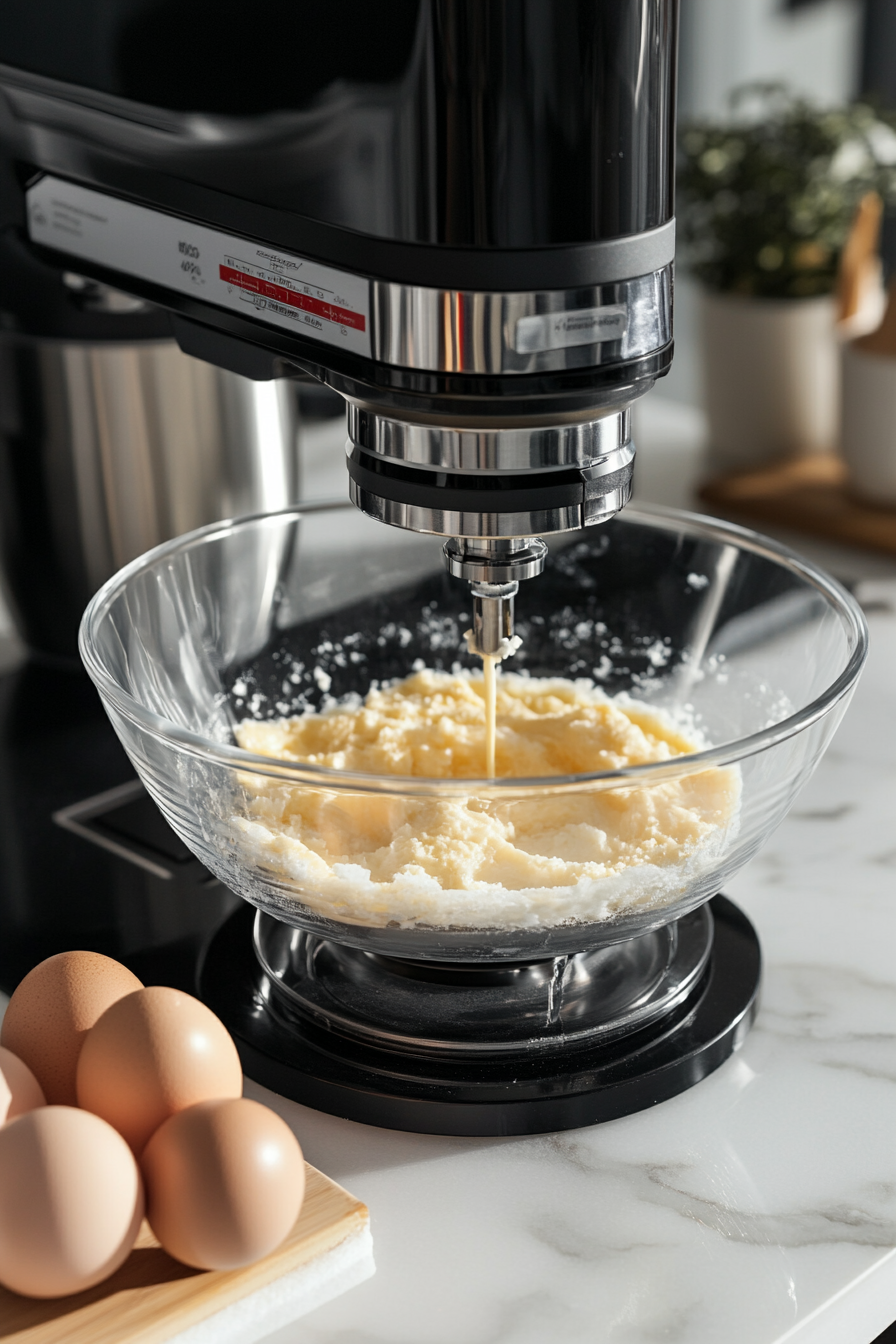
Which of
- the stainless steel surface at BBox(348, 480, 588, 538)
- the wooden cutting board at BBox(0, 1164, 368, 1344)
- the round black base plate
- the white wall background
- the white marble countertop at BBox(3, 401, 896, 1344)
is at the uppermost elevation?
the stainless steel surface at BBox(348, 480, 588, 538)

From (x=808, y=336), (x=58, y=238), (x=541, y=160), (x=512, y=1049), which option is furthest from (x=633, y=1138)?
(x=808, y=336)

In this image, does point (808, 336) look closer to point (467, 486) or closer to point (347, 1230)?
point (467, 486)

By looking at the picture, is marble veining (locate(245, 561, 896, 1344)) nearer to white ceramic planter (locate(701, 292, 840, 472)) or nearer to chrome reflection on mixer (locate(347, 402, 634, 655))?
chrome reflection on mixer (locate(347, 402, 634, 655))

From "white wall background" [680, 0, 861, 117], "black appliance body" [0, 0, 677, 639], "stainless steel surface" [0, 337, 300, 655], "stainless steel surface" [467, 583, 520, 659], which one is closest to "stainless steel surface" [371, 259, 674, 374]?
"black appliance body" [0, 0, 677, 639]

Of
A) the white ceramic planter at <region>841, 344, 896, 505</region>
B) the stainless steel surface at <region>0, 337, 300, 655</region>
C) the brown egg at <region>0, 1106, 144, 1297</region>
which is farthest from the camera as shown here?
the white ceramic planter at <region>841, 344, 896, 505</region>

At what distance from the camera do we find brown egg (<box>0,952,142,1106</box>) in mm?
662

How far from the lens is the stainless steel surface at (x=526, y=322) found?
0.63 meters

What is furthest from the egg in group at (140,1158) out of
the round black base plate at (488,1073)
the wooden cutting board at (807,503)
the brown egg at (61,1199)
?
the wooden cutting board at (807,503)

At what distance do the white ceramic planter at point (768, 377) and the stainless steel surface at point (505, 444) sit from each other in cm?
88

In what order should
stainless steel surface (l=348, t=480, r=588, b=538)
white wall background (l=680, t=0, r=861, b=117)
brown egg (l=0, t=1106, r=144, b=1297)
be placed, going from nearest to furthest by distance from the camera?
1. brown egg (l=0, t=1106, r=144, b=1297)
2. stainless steel surface (l=348, t=480, r=588, b=538)
3. white wall background (l=680, t=0, r=861, b=117)

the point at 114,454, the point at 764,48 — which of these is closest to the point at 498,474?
the point at 114,454

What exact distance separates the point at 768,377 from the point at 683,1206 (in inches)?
41.2

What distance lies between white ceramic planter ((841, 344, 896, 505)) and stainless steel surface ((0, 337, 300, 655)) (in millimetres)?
543

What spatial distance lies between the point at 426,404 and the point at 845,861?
46 centimetres
